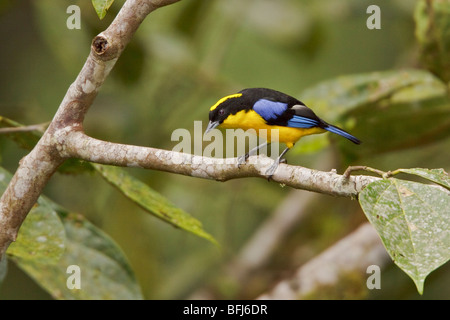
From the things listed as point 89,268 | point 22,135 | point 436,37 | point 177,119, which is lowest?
point 89,268

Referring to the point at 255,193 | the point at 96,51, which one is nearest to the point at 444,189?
the point at 96,51

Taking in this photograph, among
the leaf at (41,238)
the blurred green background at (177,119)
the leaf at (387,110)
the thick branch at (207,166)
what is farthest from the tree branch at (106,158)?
the blurred green background at (177,119)

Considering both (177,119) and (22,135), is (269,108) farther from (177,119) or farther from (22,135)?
(177,119)

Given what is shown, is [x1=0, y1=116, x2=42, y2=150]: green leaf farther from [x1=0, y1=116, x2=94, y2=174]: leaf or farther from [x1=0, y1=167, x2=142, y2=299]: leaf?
[x1=0, y1=167, x2=142, y2=299]: leaf

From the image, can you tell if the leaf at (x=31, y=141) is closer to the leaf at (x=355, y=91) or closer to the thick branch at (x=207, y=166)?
the thick branch at (x=207, y=166)

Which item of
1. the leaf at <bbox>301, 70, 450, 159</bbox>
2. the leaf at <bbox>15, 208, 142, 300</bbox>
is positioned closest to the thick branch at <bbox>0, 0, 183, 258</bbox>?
the leaf at <bbox>15, 208, 142, 300</bbox>

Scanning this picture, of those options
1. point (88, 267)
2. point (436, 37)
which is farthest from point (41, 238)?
point (436, 37)
